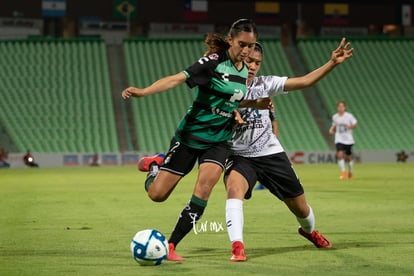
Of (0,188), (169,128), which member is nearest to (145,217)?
(0,188)

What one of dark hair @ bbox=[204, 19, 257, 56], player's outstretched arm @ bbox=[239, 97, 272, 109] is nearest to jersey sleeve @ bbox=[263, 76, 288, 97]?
player's outstretched arm @ bbox=[239, 97, 272, 109]

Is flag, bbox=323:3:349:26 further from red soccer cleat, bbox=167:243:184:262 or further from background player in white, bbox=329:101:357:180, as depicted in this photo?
red soccer cleat, bbox=167:243:184:262

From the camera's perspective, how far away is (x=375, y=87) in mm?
44469

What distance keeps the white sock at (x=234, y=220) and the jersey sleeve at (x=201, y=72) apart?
1.25 meters

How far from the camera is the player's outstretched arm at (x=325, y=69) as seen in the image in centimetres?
822

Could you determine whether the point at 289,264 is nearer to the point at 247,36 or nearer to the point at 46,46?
the point at 247,36

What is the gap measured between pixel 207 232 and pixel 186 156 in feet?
8.82

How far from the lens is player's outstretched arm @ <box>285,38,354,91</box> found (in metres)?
8.22

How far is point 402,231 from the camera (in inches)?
437

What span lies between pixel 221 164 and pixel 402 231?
3613 millimetres

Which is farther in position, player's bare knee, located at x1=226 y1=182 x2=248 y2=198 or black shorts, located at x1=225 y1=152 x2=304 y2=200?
black shorts, located at x1=225 y1=152 x2=304 y2=200

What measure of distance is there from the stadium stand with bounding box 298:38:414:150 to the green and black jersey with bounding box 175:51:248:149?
31.5m

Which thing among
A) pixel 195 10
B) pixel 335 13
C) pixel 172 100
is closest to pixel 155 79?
pixel 172 100

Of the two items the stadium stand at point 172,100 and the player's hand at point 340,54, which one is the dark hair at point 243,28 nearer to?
the player's hand at point 340,54
